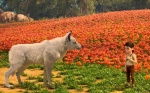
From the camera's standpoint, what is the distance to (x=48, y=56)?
11609 mm

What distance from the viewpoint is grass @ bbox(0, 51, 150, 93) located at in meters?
11.6

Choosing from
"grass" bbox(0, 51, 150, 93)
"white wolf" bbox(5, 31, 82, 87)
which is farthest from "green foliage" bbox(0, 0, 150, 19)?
"white wolf" bbox(5, 31, 82, 87)

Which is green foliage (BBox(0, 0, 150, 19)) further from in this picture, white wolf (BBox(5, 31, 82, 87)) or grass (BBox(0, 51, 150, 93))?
white wolf (BBox(5, 31, 82, 87))

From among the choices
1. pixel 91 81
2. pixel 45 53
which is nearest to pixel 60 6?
pixel 91 81

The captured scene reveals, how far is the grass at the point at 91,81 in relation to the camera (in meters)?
11.6

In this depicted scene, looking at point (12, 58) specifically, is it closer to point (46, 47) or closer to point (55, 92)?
point (46, 47)

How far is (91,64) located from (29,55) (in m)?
5.36

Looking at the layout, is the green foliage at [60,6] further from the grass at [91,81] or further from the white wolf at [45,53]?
the white wolf at [45,53]

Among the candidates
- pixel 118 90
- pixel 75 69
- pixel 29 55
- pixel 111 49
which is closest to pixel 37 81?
pixel 29 55

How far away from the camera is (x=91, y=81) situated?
13.2 metres

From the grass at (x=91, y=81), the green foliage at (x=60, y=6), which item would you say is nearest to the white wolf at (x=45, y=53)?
the grass at (x=91, y=81)

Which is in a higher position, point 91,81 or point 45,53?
point 45,53

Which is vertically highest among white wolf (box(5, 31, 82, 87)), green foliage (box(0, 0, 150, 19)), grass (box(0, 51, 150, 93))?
green foliage (box(0, 0, 150, 19))

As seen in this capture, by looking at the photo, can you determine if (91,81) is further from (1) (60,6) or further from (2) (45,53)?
(1) (60,6)
